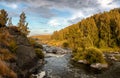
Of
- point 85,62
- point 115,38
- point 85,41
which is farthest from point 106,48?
point 85,62

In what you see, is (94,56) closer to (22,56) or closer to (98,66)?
(98,66)

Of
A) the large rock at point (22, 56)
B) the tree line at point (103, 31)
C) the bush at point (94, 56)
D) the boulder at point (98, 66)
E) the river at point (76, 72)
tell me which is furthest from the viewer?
the tree line at point (103, 31)

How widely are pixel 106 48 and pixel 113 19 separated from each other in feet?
91.0

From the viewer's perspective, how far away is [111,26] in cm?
15238

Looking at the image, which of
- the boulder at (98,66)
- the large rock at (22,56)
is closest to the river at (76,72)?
the boulder at (98,66)

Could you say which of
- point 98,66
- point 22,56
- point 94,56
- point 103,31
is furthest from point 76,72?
point 103,31

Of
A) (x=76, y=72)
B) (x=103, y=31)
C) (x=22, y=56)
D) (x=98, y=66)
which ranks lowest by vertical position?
(x=98, y=66)

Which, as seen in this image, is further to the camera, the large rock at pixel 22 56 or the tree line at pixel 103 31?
the tree line at pixel 103 31

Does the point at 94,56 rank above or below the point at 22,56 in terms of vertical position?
below

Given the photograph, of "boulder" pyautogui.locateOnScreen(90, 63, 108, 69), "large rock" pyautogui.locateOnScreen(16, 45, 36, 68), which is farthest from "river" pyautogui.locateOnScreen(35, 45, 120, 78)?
"large rock" pyautogui.locateOnScreen(16, 45, 36, 68)

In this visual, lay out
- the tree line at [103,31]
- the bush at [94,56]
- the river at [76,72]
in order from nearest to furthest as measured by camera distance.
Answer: the river at [76,72]
the bush at [94,56]
the tree line at [103,31]

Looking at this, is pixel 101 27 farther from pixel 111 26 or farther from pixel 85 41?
pixel 85 41

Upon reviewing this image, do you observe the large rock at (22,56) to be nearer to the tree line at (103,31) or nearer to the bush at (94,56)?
the bush at (94,56)

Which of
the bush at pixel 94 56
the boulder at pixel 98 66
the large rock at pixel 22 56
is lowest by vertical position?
the boulder at pixel 98 66
